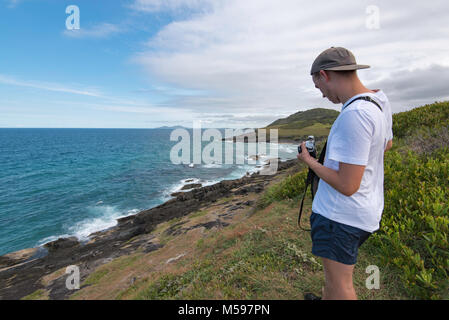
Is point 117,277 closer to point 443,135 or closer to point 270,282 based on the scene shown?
point 270,282

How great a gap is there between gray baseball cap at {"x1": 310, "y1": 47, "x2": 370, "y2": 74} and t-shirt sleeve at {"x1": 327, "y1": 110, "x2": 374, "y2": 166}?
479 mm

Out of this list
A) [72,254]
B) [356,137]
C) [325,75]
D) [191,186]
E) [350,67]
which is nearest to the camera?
[356,137]

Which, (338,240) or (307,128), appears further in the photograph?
(307,128)

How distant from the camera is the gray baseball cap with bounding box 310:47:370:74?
5.98 feet

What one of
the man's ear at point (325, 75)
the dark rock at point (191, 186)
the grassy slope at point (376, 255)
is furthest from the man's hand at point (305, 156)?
the dark rock at point (191, 186)

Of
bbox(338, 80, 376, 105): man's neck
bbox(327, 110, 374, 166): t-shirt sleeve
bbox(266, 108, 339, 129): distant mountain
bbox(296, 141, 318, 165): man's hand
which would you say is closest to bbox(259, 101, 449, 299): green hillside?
bbox(296, 141, 318, 165): man's hand

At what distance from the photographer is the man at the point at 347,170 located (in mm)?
1620

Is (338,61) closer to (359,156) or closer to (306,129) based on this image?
(359,156)

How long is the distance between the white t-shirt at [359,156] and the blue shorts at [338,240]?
6 cm

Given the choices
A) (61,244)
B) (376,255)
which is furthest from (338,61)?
(61,244)

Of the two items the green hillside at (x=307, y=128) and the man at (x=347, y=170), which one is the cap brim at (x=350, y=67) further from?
the green hillside at (x=307, y=128)

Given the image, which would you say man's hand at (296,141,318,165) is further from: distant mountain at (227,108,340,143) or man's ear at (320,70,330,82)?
distant mountain at (227,108,340,143)

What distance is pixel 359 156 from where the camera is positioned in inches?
63.2

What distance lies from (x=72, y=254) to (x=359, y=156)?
1880 centimetres
